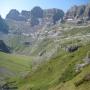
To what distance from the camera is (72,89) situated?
199 meters

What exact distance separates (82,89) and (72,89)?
1178 centimetres

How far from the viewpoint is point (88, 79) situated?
19888 cm

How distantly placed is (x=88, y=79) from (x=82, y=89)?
12541mm

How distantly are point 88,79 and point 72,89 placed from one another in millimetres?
12024

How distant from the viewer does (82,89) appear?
188500 mm
